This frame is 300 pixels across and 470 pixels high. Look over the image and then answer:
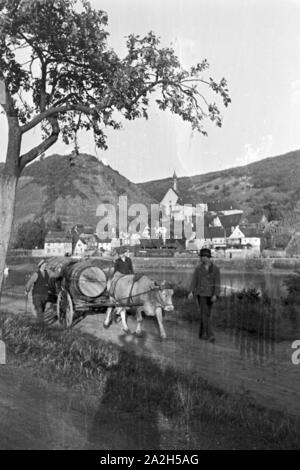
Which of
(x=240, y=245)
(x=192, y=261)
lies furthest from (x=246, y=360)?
(x=240, y=245)

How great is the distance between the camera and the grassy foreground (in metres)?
5.78

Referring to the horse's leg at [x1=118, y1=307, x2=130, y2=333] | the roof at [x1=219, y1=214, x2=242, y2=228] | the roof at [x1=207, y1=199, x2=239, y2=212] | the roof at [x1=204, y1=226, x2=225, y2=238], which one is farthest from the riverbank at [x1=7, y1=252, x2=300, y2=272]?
the horse's leg at [x1=118, y1=307, x2=130, y2=333]

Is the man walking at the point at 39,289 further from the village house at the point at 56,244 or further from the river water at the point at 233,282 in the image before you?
the village house at the point at 56,244

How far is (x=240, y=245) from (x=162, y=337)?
75.4 m

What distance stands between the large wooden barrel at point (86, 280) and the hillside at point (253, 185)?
3970 inches

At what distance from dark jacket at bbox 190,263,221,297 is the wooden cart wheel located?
3.43 metres

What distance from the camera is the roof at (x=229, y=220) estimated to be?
94912 millimetres

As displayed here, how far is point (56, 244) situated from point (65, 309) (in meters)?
74.6

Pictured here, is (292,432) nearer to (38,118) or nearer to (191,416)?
(191,416)

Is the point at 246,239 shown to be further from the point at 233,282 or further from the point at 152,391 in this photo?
the point at 152,391

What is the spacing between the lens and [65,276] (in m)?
15.0

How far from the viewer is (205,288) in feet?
39.7

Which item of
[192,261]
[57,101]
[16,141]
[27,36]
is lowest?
[192,261]

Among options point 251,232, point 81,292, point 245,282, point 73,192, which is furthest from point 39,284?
point 73,192
